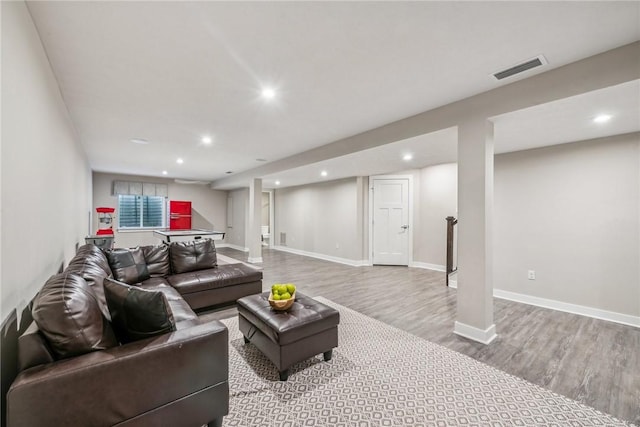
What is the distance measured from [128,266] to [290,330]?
2.24 metres

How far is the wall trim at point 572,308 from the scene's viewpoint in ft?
9.87

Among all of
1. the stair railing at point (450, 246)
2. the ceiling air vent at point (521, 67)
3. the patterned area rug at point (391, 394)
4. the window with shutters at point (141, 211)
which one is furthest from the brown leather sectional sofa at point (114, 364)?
the window with shutters at point (141, 211)

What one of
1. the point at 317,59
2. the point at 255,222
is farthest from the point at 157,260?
the point at 255,222

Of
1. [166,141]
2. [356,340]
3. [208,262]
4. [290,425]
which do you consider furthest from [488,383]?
[166,141]

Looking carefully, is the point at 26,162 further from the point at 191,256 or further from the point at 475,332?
the point at 475,332

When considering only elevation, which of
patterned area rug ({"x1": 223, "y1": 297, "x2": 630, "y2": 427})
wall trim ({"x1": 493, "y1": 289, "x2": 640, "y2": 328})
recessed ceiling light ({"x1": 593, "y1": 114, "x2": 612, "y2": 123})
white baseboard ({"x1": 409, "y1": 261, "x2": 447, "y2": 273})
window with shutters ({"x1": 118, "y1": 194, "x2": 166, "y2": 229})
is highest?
recessed ceiling light ({"x1": 593, "y1": 114, "x2": 612, "y2": 123})

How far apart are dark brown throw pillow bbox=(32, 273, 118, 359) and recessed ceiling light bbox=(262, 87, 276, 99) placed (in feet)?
6.81

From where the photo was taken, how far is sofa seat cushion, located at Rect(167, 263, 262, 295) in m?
3.10

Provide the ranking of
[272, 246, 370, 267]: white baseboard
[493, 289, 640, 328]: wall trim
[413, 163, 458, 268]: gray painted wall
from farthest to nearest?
1. [272, 246, 370, 267]: white baseboard
2. [413, 163, 458, 268]: gray painted wall
3. [493, 289, 640, 328]: wall trim

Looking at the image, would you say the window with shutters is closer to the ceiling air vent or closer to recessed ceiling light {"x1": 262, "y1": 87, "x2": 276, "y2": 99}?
recessed ceiling light {"x1": 262, "y1": 87, "x2": 276, "y2": 99}

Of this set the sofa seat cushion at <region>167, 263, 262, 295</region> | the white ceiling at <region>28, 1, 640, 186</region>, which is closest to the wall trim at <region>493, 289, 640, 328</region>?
the white ceiling at <region>28, 1, 640, 186</region>

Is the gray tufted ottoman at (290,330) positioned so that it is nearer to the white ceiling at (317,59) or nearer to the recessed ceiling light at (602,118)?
the white ceiling at (317,59)

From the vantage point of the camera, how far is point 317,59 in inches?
78.6

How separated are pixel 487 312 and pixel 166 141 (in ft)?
16.4
